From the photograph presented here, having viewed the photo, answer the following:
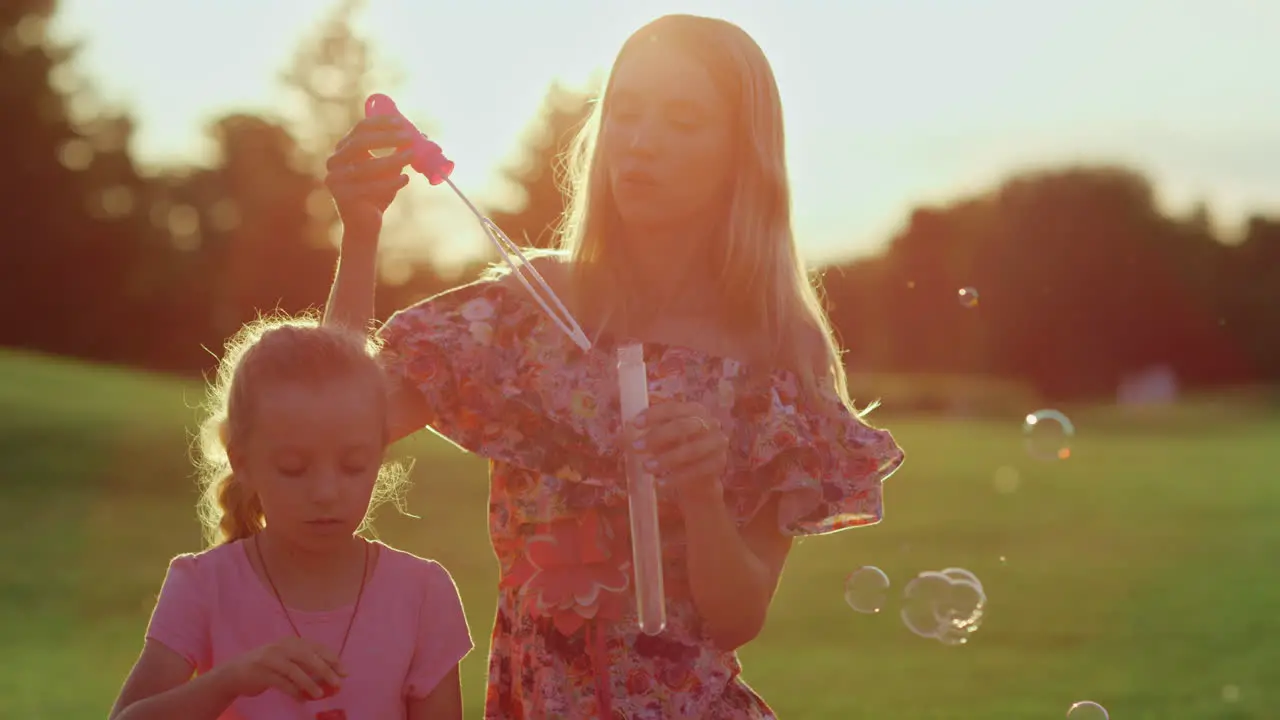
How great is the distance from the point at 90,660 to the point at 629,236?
Result: 245 inches

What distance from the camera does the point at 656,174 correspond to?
9.84 feet

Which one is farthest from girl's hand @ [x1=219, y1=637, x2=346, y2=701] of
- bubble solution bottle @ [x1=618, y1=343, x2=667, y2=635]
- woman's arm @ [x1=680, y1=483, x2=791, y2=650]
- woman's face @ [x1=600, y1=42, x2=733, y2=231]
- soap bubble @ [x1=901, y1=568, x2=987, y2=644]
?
soap bubble @ [x1=901, y1=568, x2=987, y2=644]

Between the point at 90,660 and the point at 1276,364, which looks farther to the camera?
the point at 1276,364

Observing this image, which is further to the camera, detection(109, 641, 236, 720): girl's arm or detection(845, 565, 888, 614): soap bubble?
detection(845, 565, 888, 614): soap bubble

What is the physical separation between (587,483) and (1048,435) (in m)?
2.86

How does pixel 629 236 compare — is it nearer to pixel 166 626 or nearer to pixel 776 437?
pixel 776 437

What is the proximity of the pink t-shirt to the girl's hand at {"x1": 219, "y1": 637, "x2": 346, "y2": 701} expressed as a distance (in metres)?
0.23

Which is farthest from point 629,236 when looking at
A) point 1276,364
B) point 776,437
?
point 1276,364

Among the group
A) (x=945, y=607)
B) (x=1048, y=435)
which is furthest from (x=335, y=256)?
(x=945, y=607)

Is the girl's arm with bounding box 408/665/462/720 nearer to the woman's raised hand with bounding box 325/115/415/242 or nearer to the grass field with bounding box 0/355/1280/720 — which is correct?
the woman's raised hand with bounding box 325/115/415/242

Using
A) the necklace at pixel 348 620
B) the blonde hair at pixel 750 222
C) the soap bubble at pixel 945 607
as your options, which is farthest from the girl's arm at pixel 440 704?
the soap bubble at pixel 945 607

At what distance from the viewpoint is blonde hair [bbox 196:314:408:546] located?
2395 millimetres

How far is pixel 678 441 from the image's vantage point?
2.45 meters

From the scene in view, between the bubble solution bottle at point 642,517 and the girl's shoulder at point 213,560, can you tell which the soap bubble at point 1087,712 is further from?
the girl's shoulder at point 213,560
